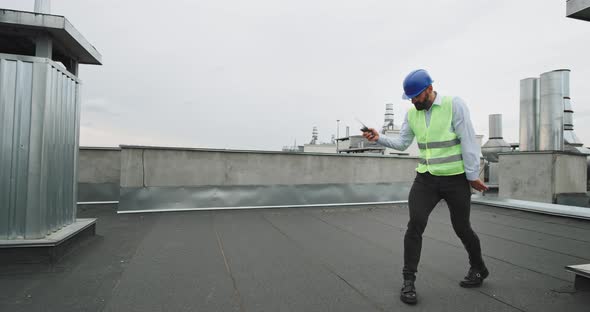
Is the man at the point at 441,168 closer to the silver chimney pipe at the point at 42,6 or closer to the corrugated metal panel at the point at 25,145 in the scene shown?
the corrugated metal panel at the point at 25,145

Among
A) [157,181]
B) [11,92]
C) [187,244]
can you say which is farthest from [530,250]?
[157,181]

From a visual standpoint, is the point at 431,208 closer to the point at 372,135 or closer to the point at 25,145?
the point at 372,135

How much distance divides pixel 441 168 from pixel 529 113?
13.6m

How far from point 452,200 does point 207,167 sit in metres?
5.91

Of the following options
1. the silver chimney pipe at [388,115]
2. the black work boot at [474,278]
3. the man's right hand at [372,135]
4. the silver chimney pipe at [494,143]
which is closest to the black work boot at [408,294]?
the black work boot at [474,278]

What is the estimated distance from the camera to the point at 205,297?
8.77 feet

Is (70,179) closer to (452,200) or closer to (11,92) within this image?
(11,92)

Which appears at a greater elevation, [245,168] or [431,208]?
[245,168]

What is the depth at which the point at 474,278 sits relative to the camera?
115 inches

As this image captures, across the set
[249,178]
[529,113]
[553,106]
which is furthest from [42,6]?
[529,113]

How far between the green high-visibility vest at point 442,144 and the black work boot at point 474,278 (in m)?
0.96

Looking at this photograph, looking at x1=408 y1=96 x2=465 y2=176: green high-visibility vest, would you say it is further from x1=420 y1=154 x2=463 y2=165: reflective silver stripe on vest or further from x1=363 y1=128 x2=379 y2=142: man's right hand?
x1=363 y1=128 x2=379 y2=142: man's right hand

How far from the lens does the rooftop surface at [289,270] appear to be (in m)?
2.59

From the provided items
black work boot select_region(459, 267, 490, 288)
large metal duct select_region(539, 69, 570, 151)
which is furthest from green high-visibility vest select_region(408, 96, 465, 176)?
large metal duct select_region(539, 69, 570, 151)
